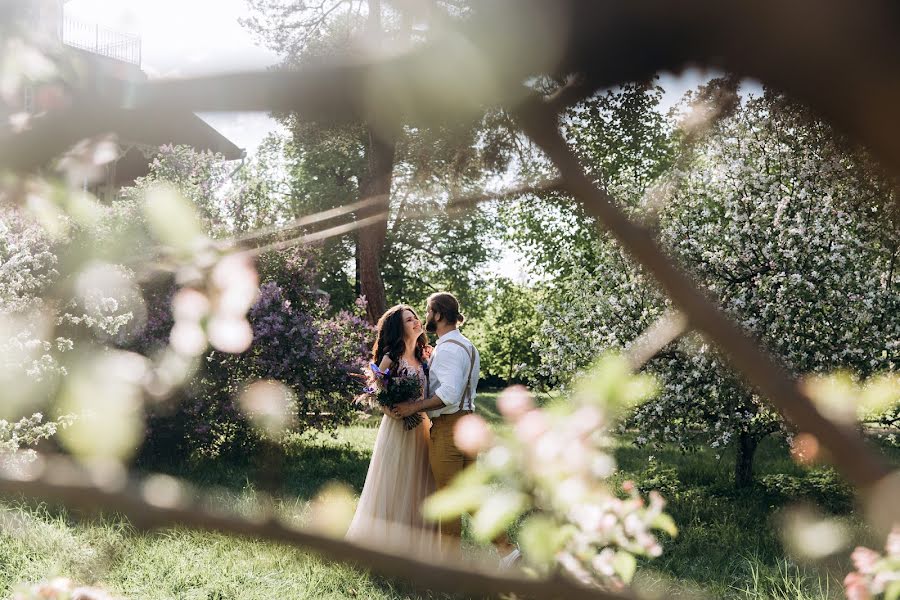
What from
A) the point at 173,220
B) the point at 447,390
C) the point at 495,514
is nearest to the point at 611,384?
the point at 495,514

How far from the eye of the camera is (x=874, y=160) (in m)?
0.45

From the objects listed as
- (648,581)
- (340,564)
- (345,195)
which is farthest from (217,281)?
(345,195)

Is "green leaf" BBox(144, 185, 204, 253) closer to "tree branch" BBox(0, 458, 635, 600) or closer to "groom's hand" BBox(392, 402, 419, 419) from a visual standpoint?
Answer: "tree branch" BBox(0, 458, 635, 600)

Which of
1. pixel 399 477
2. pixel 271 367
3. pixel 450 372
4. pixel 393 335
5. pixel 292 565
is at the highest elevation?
pixel 271 367

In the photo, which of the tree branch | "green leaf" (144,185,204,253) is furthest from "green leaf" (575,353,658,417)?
"green leaf" (144,185,204,253)

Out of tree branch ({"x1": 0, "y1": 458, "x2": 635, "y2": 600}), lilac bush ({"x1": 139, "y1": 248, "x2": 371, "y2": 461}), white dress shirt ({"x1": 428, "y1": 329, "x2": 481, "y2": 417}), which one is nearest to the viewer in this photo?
tree branch ({"x1": 0, "y1": 458, "x2": 635, "y2": 600})

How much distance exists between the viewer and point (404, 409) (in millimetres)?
5297

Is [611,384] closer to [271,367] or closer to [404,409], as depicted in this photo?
[404,409]

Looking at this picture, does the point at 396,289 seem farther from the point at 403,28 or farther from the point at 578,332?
Result: the point at 403,28

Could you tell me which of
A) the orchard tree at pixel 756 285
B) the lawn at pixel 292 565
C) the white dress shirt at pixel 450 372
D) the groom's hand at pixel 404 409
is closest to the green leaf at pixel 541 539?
the lawn at pixel 292 565

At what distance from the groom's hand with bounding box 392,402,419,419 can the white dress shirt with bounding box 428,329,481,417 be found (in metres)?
0.16

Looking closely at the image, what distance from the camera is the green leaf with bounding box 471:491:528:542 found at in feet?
1.93

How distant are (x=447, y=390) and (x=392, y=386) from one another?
43 centimetres

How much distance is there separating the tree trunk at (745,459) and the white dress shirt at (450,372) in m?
5.28
